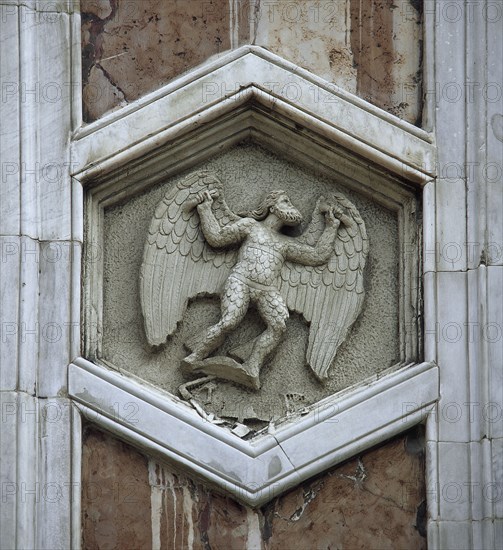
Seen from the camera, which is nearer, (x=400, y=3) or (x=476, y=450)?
(x=476, y=450)

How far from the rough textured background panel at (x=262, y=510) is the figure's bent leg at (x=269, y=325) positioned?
2.11 feet

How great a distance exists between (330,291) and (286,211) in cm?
45

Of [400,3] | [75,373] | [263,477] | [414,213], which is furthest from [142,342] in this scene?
[400,3]

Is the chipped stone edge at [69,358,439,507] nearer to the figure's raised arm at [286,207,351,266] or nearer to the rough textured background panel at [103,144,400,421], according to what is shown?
the rough textured background panel at [103,144,400,421]

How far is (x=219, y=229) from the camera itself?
27.3ft

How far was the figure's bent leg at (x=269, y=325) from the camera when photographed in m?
8.23

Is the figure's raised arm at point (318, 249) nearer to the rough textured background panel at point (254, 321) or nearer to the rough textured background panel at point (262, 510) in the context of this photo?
the rough textured background panel at point (254, 321)

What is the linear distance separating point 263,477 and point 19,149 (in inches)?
77.5

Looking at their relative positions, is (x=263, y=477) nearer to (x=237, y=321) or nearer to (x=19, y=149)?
(x=237, y=321)

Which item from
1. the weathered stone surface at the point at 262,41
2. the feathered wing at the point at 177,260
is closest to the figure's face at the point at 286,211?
the feathered wing at the point at 177,260

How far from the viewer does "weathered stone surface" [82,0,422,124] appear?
27.8 feet

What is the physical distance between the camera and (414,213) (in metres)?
8.41

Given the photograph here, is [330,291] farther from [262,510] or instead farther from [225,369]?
[262,510]

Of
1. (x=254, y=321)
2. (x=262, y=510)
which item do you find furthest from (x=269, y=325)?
(x=262, y=510)
